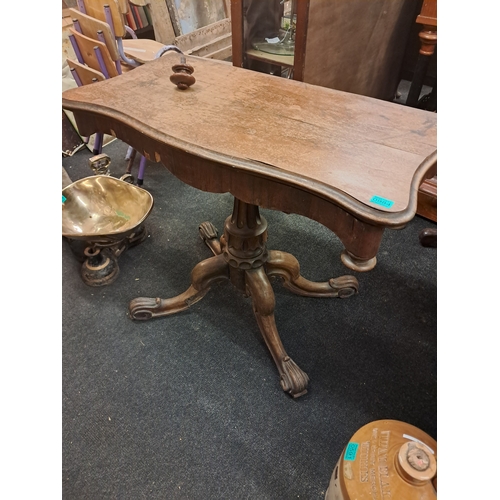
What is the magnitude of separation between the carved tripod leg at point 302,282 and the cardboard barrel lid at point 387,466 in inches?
23.9

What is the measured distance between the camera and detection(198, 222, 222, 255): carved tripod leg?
154cm

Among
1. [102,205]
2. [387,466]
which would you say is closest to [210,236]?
[102,205]

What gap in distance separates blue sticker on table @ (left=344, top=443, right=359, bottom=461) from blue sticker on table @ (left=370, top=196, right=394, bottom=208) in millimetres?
509

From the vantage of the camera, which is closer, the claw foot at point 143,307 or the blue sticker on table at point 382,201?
the blue sticker on table at point 382,201

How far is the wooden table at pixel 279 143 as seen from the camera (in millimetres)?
612

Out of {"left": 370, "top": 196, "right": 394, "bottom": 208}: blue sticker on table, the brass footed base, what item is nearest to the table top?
{"left": 370, "top": 196, "right": 394, "bottom": 208}: blue sticker on table

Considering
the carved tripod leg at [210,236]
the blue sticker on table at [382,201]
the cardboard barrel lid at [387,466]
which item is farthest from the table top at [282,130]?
the carved tripod leg at [210,236]

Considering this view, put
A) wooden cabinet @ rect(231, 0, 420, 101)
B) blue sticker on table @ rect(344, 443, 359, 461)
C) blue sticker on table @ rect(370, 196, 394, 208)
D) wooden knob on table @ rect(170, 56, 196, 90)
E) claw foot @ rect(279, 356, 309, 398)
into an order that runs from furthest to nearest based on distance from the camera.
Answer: wooden cabinet @ rect(231, 0, 420, 101) → claw foot @ rect(279, 356, 309, 398) → wooden knob on table @ rect(170, 56, 196, 90) → blue sticker on table @ rect(344, 443, 359, 461) → blue sticker on table @ rect(370, 196, 394, 208)

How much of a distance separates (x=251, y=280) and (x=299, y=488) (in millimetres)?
598

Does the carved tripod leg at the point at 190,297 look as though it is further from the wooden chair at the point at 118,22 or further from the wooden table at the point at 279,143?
the wooden chair at the point at 118,22

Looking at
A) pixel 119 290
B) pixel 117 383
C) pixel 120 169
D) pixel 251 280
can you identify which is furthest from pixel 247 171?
pixel 120 169

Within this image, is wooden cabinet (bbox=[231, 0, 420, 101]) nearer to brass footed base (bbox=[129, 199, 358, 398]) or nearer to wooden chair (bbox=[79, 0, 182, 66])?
wooden chair (bbox=[79, 0, 182, 66])

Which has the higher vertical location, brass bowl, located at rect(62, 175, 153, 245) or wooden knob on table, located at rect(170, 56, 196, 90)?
wooden knob on table, located at rect(170, 56, 196, 90)

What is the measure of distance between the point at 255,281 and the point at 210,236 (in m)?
0.49
